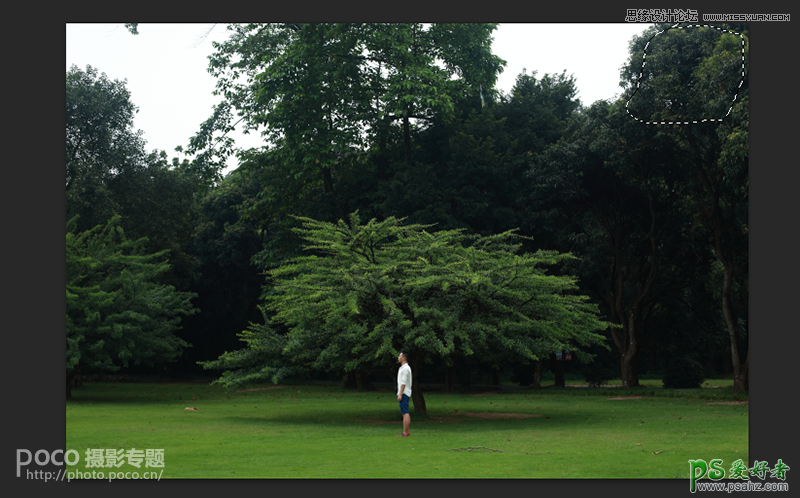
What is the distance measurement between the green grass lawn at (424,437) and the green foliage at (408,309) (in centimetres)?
164

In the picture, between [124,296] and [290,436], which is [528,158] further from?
[290,436]

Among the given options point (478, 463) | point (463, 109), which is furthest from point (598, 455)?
point (463, 109)

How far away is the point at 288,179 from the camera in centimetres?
3022

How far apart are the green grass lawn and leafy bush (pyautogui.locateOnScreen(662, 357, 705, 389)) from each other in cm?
787

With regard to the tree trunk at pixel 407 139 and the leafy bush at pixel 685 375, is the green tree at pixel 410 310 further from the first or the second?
the leafy bush at pixel 685 375

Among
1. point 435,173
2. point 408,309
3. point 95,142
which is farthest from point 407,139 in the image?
point 408,309

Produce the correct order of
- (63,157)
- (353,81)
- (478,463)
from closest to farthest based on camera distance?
(63,157)
(478,463)
(353,81)

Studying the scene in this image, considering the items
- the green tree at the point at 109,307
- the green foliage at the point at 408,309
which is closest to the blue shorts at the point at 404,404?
the green foliage at the point at 408,309

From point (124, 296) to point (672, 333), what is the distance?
26.3m

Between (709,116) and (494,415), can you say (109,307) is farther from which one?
(709,116)

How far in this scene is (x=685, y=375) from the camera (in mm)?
32219

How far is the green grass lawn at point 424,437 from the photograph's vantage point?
9.73 meters

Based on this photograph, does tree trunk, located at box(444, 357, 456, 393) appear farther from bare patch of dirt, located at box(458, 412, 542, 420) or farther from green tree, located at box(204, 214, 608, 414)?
green tree, located at box(204, 214, 608, 414)

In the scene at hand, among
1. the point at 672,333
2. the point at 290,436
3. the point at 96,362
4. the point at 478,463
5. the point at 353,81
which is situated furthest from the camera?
the point at 672,333
